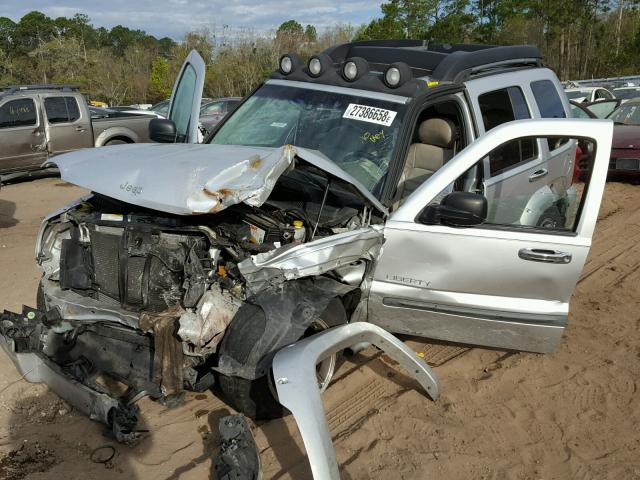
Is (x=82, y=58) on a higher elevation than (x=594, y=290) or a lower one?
higher

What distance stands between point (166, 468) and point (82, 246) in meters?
1.47

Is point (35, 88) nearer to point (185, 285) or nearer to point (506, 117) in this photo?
point (506, 117)

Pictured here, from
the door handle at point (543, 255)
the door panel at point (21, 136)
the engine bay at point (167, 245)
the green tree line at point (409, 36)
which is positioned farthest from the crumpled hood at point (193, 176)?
the green tree line at point (409, 36)

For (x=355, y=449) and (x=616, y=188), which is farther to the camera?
(x=616, y=188)

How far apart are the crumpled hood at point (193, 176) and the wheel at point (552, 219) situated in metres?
1.09

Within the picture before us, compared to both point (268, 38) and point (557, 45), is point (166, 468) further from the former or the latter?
point (557, 45)

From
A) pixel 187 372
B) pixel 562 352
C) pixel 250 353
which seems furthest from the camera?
pixel 562 352

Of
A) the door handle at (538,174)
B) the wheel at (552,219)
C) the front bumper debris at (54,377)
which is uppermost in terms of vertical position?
the door handle at (538,174)

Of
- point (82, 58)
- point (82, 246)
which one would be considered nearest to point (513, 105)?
point (82, 246)

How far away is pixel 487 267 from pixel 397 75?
4.89 ft

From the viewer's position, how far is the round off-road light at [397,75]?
4059 millimetres

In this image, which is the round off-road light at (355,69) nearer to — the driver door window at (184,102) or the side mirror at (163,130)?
the driver door window at (184,102)

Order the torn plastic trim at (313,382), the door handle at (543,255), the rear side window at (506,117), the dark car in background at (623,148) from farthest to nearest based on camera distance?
the dark car in background at (623,148) → the rear side window at (506,117) → the door handle at (543,255) → the torn plastic trim at (313,382)

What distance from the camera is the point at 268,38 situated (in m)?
35.7
